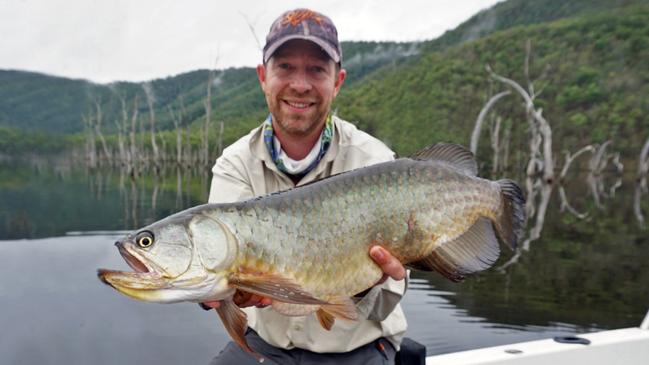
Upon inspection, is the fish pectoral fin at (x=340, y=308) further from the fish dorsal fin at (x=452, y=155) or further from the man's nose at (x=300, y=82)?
the man's nose at (x=300, y=82)

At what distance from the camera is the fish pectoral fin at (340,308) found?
281 cm

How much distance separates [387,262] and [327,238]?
36 centimetres

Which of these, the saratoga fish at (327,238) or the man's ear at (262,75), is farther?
the man's ear at (262,75)

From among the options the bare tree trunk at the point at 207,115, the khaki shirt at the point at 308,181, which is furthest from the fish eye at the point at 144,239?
the bare tree trunk at the point at 207,115

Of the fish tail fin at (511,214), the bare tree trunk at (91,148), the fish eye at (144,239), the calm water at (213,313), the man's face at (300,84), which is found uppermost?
the bare tree trunk at (91,148)

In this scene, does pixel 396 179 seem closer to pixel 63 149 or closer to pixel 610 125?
pixel 610 125

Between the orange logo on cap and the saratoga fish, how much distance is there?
3.61ft

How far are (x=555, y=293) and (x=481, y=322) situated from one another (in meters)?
2.82

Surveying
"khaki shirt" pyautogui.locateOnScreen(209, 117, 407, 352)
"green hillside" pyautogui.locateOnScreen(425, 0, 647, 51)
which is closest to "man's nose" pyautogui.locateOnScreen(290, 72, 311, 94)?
"khaki shirt" pyautogui.locateOnScreen(209, 117, 407, 352)

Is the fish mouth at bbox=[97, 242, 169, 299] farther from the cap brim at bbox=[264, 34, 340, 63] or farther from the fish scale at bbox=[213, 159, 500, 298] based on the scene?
the cap brim at bbox=[264, 34, 340, 63]

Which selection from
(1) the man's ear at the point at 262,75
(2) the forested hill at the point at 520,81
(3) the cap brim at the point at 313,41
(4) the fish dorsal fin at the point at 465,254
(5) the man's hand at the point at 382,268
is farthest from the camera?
(2) the forested hill at the point at 520,81

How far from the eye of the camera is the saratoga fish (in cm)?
245

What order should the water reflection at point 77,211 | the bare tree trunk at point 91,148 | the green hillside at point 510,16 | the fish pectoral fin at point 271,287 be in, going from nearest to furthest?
1. the fish pectoral fin at point 271,287
2. the water reflection at point 77,211
3. the bare tree trunk at point 91,148
4. the green hillside at point 510,16

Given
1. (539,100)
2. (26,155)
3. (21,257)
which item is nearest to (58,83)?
(26,155)
